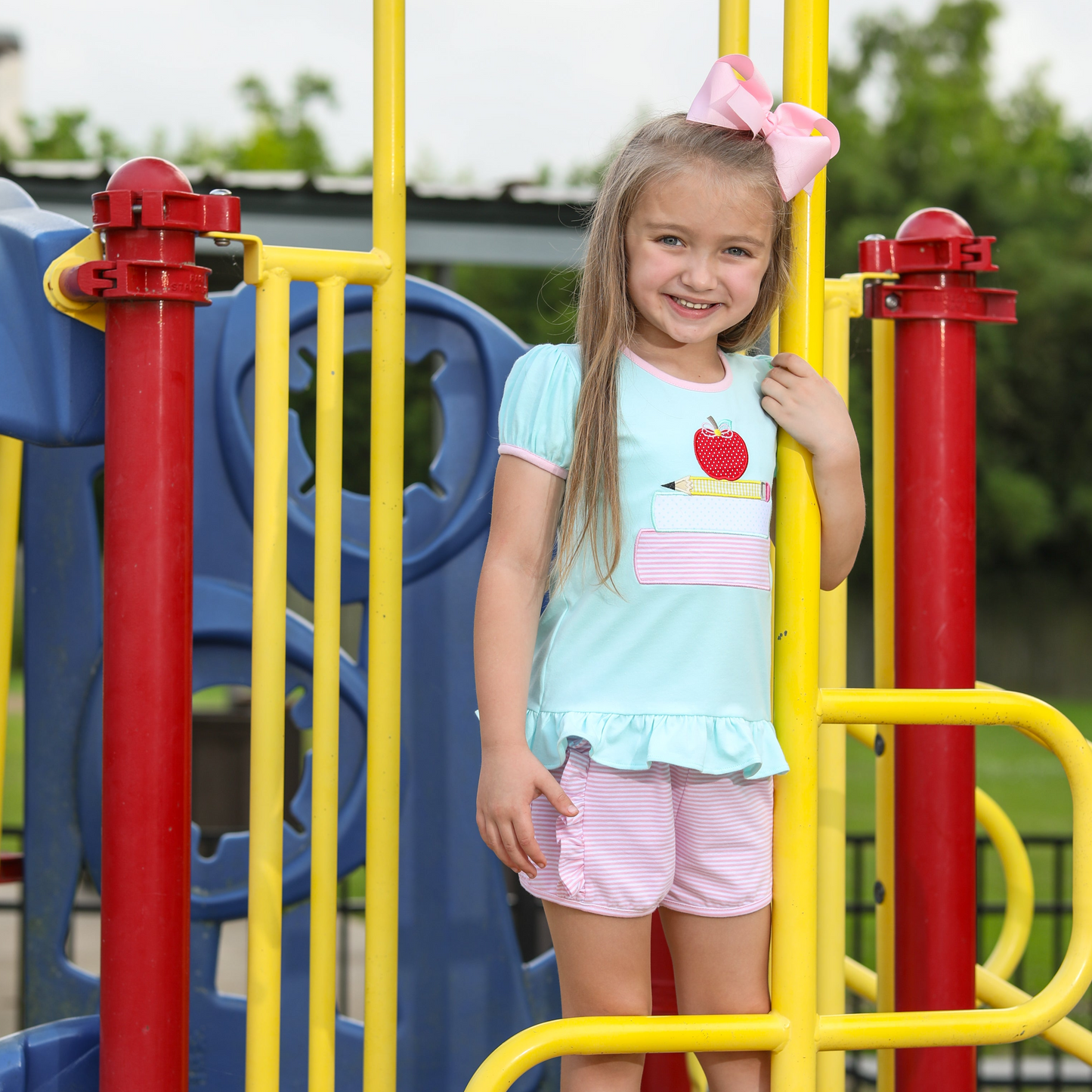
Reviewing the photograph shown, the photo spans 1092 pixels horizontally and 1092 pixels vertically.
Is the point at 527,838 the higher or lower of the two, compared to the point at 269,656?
lower

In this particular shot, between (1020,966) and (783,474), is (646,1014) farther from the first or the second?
(1020,966)

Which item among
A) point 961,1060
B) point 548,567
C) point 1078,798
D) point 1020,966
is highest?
point 548,567

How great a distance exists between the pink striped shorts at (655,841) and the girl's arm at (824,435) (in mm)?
275

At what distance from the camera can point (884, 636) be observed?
6.02ft

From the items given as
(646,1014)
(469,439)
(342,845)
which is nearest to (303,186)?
(469,439)

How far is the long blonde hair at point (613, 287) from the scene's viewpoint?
1305 millimetres

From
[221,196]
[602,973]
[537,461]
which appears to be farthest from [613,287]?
[602,973]

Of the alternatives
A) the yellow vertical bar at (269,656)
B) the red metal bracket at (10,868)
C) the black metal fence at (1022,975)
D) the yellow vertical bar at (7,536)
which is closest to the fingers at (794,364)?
the yellow vertical bar at (269,656)

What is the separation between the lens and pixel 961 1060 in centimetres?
160

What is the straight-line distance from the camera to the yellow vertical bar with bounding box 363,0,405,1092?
149cm

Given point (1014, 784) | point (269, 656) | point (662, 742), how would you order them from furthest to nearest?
point (1014, 784), point (269, 656), point (662, 742)

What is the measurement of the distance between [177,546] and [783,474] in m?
0.63

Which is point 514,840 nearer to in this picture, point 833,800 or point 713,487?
point 713,487

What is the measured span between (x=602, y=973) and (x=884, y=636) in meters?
0.74
